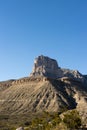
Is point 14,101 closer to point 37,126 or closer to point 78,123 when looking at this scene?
point 37,126

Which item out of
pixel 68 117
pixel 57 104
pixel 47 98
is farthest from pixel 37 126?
pixel 47 98

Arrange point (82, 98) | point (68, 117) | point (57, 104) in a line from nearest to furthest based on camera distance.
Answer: point (68, 117), point (57, 104), point (82, 98)

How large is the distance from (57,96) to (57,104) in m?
11.3

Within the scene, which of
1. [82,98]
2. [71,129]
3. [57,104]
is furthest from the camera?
[82,98]

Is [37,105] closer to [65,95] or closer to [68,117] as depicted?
[65,95]

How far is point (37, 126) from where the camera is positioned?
67438 mm

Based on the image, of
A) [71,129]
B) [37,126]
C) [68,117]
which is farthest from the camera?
[37,126]

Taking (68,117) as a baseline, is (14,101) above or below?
above

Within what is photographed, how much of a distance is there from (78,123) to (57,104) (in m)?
124

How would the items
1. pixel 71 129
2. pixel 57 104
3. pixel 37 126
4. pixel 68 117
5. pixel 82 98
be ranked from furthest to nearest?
pixel 82 98, pixel 57 104, pixel 37 126, pixel 68 117, pixel 71 129

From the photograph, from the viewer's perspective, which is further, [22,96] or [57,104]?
[22,96]

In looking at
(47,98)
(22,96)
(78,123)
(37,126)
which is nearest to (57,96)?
(47,98)

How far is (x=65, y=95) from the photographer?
197 m

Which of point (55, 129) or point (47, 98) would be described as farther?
point (47, 98)
